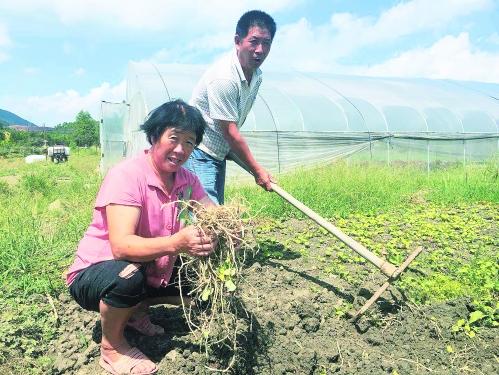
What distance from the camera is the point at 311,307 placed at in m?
2.79

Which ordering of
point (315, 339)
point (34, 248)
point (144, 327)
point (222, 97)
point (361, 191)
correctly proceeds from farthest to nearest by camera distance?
point (361, 191)
point (34, 248)
point (222, 97)
point (315, 339)
point (144, 327)

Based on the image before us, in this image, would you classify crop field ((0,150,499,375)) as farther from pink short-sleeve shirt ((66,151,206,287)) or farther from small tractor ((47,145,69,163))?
small tractor ((47,145,69,163))

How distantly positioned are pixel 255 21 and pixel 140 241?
1.82 m

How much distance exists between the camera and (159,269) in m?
2.31

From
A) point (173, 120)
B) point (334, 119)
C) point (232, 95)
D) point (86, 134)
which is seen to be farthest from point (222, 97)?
point (86, 134)

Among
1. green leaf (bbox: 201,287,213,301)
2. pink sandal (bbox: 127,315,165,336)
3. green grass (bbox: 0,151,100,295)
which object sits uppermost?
green leaf (bbox: 201,287,213,301)

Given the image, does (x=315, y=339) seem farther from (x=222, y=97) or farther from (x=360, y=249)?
(x=222, y=97)

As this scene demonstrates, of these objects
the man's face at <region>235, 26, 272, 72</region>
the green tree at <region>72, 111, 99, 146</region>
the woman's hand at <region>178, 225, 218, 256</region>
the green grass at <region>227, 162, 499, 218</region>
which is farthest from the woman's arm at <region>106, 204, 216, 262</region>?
the green tree at <region>72, 111, 99, 146</region>

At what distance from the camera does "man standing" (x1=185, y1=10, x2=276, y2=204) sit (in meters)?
3.17

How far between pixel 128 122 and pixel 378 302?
9.69m

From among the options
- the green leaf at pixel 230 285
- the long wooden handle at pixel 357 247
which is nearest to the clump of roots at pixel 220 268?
the green leaf at pixel 230 285

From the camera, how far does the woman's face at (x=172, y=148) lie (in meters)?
2.22

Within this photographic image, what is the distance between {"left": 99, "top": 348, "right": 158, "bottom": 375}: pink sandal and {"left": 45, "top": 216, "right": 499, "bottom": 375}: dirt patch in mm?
58

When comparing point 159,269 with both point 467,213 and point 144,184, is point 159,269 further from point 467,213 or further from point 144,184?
point 467,213
